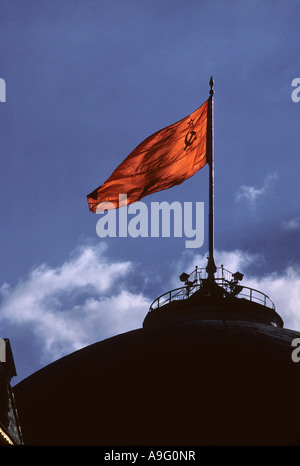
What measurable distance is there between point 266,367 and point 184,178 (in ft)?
39.0

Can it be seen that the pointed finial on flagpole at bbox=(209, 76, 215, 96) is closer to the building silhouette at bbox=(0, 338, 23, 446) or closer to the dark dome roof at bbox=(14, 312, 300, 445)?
the dark dome roof at bbox=(14, 312, 300, 445)

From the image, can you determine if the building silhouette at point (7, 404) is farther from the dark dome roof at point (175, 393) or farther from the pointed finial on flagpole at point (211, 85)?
the pointed finial on flagpole at point (211, 85)

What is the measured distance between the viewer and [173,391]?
2316cm

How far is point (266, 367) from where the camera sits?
936 inches

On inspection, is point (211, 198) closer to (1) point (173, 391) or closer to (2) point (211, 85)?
(2) point (211, 85)

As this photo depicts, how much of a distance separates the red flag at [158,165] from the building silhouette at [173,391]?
686 cm

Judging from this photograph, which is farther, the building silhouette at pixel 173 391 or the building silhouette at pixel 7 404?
the building silhouette at pixel 173 391

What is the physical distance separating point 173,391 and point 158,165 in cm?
1335

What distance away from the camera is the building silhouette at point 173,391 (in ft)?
70.4

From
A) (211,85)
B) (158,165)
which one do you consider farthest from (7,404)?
(211,85)

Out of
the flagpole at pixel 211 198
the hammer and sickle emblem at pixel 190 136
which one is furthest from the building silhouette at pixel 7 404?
the hammer and sickle emblem at pixel 190 136
